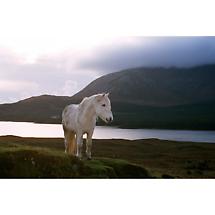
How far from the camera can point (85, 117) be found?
8414 mm

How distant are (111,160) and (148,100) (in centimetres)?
151

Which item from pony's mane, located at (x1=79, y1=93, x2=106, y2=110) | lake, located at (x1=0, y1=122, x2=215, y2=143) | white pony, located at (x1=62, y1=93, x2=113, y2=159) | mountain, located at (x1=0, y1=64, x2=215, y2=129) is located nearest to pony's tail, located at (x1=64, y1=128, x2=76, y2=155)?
white pony, located at (x1=62, y1=93, x2=113, y2=159)

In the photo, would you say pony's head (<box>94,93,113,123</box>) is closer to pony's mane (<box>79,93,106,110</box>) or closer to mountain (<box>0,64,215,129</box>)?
pony's mane (<box>79,93,106,110</box>)

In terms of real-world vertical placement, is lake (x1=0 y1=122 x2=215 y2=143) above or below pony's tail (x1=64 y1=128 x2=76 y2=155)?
above

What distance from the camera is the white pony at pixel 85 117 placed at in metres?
8.20

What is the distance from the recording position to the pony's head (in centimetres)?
810

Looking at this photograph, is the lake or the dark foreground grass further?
the lake

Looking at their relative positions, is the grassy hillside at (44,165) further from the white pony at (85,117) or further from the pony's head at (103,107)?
the pony's head at (103,107)

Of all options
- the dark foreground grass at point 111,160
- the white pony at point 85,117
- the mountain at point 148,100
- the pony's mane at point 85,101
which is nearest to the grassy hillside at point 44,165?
the dark foreground grass at point 111,160

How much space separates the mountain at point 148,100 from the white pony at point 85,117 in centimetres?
43

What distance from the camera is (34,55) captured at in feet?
29.1

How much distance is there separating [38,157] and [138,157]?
8.77 feet
